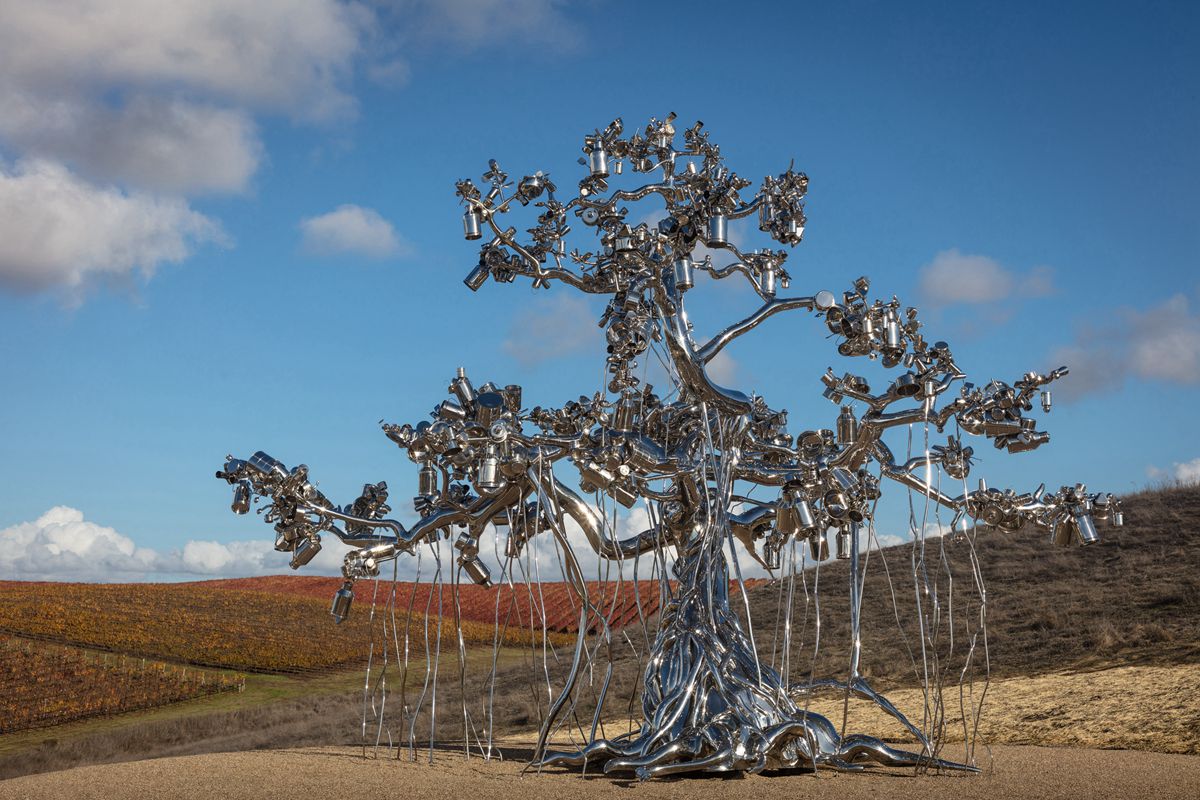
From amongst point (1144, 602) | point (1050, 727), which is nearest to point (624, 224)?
point (1050, 727)

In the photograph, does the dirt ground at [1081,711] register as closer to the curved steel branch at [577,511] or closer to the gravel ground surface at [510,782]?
the gravel ground surface at [510,782]

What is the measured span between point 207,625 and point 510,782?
1894cm

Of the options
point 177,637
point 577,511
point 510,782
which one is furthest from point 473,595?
point 510,782

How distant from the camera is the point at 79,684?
1748cm

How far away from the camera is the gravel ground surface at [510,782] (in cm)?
628

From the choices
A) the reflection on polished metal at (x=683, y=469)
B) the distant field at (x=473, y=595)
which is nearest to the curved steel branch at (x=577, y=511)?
the reflection on polished metal at (x=683, y=469)

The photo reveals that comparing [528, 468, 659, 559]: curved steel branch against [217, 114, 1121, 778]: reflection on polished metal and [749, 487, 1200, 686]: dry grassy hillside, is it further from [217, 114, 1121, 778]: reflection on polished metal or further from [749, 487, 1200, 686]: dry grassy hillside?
A: [749, 487, 1200, 686]: dry grassy hillside

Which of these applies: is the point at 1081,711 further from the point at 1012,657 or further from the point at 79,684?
the point at 79,684

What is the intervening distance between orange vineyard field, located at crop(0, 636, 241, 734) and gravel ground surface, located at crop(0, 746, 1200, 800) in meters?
10.00

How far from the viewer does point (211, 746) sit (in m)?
13.5

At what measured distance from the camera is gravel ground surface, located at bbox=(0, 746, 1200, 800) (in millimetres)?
6277

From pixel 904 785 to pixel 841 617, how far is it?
1296 cm

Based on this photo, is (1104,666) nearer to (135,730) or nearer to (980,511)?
(980,511)

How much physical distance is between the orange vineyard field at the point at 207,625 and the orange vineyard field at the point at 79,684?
1069mm
